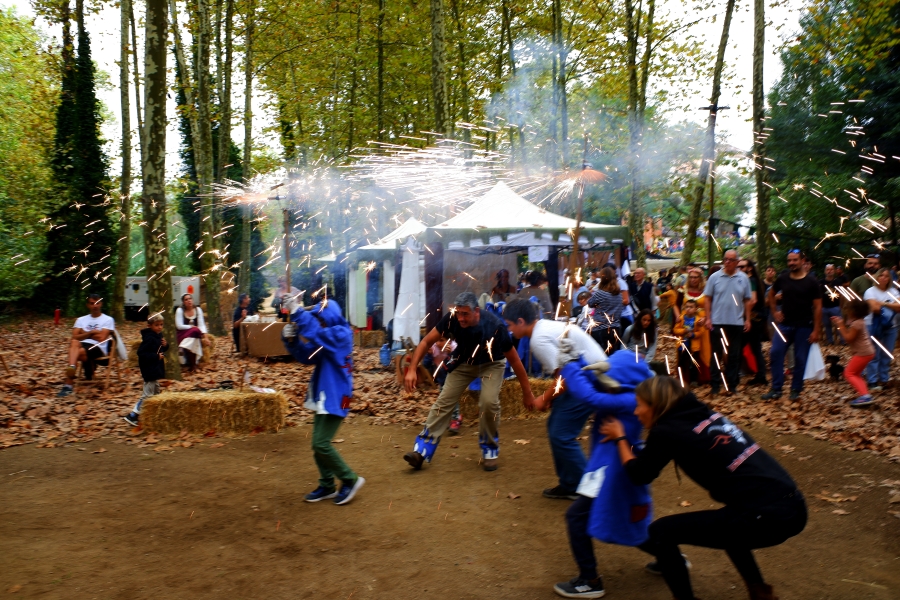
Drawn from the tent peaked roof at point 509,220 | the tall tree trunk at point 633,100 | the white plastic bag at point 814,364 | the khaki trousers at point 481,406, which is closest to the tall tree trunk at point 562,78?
the tall tree trunk at point 633,100

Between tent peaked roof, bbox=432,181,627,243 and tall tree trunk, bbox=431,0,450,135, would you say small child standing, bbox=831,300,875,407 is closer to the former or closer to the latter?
tent peaked roof, bbox=432,181,627,243

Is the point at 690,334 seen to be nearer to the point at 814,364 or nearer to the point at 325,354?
the point at 814,364

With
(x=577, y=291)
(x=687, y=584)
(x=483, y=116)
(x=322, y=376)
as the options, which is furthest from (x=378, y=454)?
(x=483, y=116)

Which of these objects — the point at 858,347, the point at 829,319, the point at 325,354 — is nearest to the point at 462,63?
the point at 829,319

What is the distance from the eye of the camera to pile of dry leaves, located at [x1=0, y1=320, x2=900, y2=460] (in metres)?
8.44

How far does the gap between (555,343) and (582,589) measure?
1648 mm

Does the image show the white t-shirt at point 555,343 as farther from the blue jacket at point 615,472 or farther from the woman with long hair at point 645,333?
the woman with long hair at point 645,333

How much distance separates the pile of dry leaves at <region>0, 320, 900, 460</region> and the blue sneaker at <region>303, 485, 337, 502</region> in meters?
2.78

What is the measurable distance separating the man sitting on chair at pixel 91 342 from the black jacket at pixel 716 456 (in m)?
10.4

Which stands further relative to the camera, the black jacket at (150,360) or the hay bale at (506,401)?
the black jacket at (150,360)

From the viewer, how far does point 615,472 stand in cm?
422

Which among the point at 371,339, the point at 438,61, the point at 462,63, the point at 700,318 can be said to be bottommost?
the point at 371,339

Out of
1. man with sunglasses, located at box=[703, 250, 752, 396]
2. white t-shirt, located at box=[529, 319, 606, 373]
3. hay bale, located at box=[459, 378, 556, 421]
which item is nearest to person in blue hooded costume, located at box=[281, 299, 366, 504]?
white t-shirt, located at box=[529, 319, 606, 373]

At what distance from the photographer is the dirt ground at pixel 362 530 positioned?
4586mm
